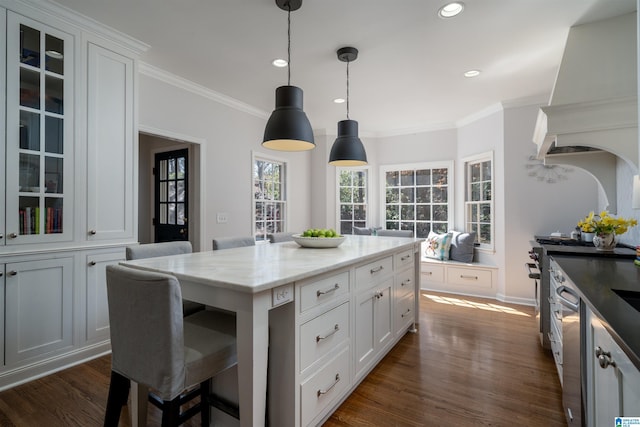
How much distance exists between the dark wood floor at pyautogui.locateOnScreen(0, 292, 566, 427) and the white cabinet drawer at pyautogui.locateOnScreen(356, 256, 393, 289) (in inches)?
28.1

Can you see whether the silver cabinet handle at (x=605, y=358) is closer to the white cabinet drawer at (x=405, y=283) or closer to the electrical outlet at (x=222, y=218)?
the white cabinet drawer at (x=405, y=283)

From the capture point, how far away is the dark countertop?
2.62ft

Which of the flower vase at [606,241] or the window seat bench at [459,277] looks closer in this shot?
the flower vase at [606,241]

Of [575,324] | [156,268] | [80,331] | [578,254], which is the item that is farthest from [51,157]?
[578,254]

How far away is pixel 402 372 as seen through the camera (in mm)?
2357

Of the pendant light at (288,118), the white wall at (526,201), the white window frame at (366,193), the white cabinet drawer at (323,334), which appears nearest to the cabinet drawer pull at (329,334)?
the white cabinet drawer at (323,334)

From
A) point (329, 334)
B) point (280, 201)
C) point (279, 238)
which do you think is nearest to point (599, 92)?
point (329, 334)

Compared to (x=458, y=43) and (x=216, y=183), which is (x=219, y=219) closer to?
(x=216, y=183)

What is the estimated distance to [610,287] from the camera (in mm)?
1253

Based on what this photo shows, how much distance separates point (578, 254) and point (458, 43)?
1.93 metres

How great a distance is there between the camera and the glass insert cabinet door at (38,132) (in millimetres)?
2148

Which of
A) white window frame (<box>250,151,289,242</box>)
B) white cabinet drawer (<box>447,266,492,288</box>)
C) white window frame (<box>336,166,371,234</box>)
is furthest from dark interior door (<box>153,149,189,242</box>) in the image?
white cabinet drawer (<box>447,266,492,288</box>)

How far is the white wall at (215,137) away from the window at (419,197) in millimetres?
2178

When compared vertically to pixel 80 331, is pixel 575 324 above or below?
above
